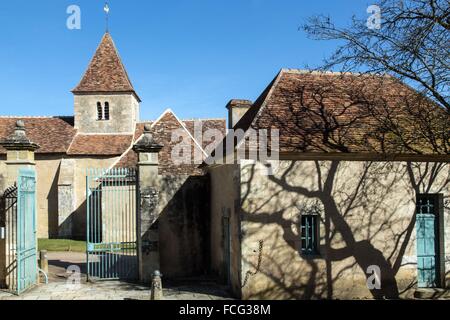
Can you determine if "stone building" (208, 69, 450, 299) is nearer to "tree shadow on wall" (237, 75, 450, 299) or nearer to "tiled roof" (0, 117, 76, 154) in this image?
"tree shadow on wall" (237, 75, 450, 299)

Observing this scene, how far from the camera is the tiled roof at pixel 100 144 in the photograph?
29.5m

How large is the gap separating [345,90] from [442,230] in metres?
4.66

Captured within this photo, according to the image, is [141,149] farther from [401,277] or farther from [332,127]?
[401,277]

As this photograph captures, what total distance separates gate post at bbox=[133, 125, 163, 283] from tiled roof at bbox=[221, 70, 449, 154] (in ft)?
9.29

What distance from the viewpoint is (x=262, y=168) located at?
10648 millimetres

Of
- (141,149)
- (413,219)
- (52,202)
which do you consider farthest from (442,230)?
(52,202)

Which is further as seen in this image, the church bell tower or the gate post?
the church bell tower

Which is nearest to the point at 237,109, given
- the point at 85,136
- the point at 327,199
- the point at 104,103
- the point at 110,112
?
the point at 327,199

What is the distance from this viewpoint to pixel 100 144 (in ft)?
99.8

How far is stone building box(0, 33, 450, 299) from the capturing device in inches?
417

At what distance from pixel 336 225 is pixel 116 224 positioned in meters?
13.8

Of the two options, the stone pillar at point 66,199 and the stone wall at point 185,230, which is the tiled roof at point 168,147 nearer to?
the stone wall at point 185,230

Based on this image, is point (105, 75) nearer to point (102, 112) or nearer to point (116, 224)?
point (102, 112)

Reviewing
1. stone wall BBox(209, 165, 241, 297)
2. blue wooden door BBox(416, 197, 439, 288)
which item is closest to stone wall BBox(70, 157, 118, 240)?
stone wall BBox(209, 165, 241, 297)
